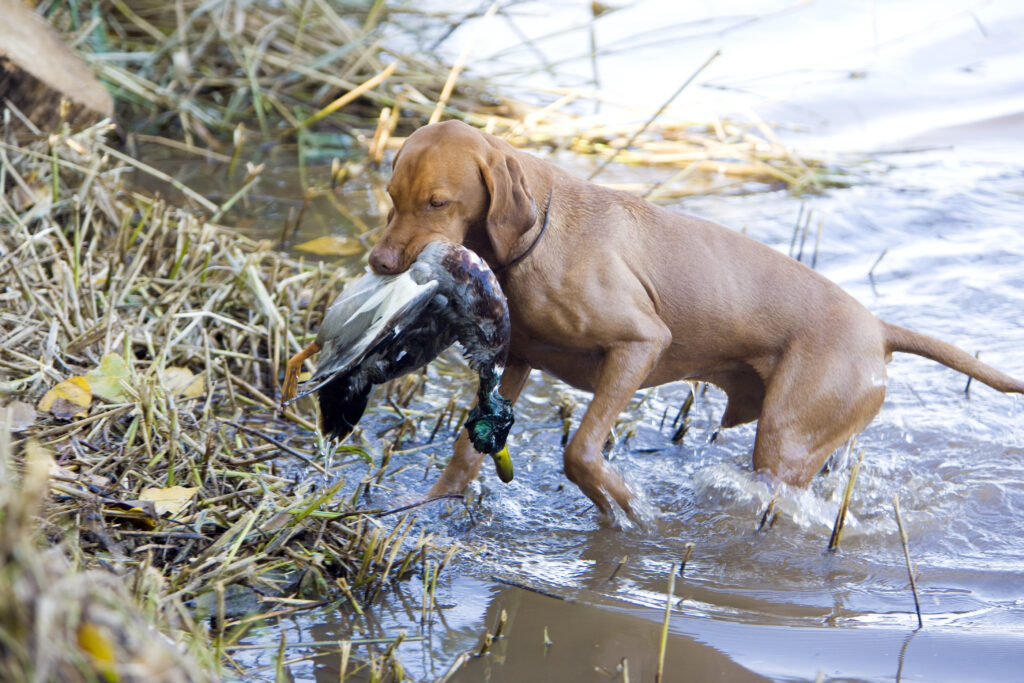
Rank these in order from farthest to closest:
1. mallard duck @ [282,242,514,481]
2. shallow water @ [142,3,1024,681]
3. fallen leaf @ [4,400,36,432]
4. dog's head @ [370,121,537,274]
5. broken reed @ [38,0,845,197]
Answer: broken reed @ [38,0,845,197] → fallen leaf @ [4,400,36,432] → dog's head @ [370,121,537,274] → mallard duck @ [282,242,514,481] → shallow water @ [142,3,1024,681]

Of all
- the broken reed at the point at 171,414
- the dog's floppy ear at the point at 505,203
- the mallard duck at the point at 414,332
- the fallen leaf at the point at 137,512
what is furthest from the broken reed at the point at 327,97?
the fallen leaf at the point at 137,512

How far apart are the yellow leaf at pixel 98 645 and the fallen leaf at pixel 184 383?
2.83 m

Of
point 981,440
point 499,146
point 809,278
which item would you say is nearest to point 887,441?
point 981,440

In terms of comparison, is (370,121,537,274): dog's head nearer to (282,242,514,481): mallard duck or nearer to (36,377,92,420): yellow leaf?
(282,242,514,481): mallard duck

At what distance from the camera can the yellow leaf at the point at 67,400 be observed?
11.9ft

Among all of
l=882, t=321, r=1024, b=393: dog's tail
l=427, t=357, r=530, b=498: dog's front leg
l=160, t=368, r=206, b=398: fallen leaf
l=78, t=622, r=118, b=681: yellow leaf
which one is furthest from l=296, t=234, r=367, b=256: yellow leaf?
l=78, t=622, r=118, b=681: yellow leaf

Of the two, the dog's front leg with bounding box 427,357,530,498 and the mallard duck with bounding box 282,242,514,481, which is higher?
the mallard duck with bounding box 282,242,514,481

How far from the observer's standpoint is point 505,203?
11.1 feet

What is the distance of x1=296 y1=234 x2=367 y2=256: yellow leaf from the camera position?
6.11 meters

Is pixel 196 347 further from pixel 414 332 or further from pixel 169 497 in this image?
pixel 414 332

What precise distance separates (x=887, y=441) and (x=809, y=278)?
1.03 metres

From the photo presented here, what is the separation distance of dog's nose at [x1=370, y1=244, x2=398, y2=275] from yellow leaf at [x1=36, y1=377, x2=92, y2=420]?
1.25 metres

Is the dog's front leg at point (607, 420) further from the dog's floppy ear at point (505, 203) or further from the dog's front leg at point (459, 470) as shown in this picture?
the dog's floppy ear at point (505, 203)

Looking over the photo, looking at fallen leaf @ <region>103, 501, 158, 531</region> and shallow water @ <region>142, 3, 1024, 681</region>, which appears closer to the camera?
shallow water @ <region>142, 3, 1024, 681</region>
